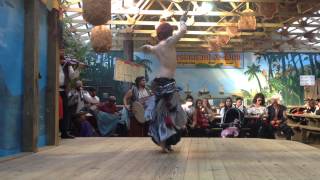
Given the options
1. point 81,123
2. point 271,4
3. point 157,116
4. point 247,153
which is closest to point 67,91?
point 81,123

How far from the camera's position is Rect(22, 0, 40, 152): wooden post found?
6047mm

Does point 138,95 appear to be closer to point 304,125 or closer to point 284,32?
point 304,125

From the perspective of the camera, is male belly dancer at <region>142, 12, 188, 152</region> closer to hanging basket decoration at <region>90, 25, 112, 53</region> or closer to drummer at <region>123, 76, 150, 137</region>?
drummer at <region>123, 76, 150, 137</region>

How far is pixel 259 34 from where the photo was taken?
18.9 meters

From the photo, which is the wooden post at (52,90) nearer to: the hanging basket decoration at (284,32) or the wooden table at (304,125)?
the wooden table at (304,125)

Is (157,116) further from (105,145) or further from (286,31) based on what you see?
(286,31)

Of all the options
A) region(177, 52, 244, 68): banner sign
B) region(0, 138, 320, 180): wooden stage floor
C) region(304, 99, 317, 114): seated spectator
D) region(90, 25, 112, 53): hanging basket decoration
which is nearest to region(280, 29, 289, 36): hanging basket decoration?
region(177, 52, 244, 68): banner sign

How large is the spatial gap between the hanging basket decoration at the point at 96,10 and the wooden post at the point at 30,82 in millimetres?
2096

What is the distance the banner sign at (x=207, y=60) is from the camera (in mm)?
21969

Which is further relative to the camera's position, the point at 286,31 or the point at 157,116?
the point at 286,31

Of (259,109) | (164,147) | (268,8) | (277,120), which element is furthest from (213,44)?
(164,147)

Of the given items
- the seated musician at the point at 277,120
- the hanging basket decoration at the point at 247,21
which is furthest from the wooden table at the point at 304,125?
the hanging basket decoration at the point at 247,21

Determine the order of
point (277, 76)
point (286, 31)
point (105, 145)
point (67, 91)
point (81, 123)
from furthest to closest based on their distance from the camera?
point (277, 76) < point (286, 31) < point (81, 123) < point (67, 91) < point (105, 145)

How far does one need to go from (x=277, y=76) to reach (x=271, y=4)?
35.2ft
